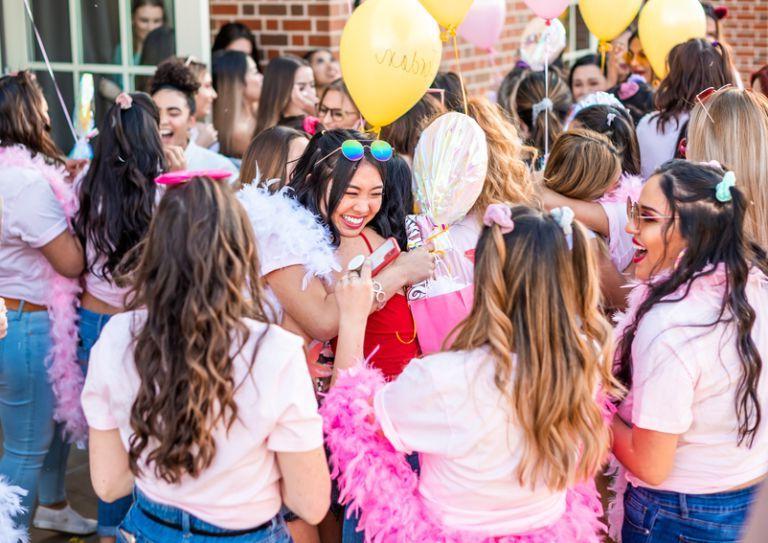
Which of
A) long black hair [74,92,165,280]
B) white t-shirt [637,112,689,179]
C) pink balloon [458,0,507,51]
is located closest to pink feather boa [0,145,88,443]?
long black hair [74,92,165,280]

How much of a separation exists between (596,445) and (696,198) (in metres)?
0.64

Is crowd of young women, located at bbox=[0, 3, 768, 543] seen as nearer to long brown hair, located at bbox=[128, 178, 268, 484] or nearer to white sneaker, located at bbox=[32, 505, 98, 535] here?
long brown hair, located at bbox=[128, 178, 268, 484]

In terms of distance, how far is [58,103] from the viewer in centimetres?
564

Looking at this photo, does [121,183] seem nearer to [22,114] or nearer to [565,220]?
[22,114]

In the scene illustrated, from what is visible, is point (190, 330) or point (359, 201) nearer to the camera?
point (190, 330)

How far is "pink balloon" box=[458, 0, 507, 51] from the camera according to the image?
17.8 feet

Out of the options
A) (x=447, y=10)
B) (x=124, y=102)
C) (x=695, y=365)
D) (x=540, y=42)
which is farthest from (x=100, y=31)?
(x=695, y=365)

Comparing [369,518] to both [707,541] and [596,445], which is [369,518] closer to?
[596,445]

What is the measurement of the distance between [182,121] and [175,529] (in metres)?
2.85

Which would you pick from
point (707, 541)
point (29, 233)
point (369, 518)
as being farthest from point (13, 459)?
point (707, 541)

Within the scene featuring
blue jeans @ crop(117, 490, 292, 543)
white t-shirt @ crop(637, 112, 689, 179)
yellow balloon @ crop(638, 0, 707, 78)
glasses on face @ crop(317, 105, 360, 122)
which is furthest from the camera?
yellow balloon @ crop(638, 0, 707, 78)

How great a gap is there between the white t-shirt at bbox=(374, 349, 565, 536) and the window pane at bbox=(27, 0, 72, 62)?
409cm

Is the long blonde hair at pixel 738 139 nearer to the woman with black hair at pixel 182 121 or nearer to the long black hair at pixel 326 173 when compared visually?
the long black hair at pixel 326 173

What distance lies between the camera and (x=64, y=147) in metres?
5.78
